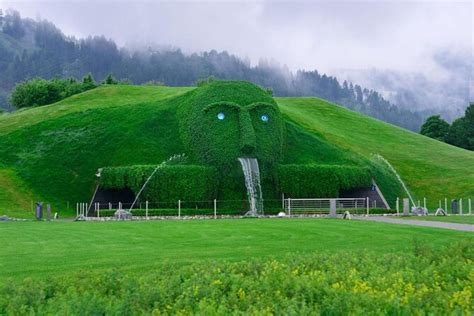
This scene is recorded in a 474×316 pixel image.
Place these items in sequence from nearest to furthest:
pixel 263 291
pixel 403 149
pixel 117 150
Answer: pixel 263 291, pixel 117 150, pixel 403 149

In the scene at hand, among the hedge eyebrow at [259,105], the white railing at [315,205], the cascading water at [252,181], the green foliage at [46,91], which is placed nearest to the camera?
the white railing at [315,205]

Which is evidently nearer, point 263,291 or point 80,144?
point 263,291

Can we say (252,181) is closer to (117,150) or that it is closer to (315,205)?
(315,205)

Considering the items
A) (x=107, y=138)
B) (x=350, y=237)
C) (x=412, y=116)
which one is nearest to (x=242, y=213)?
(x=107, y=138)

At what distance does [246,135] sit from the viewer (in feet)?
108

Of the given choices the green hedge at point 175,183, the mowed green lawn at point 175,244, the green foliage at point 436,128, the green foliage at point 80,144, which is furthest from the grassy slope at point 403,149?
the mowed green lawn at point 175,244

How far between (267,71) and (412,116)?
1972 inches

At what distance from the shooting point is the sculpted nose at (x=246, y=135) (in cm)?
3269

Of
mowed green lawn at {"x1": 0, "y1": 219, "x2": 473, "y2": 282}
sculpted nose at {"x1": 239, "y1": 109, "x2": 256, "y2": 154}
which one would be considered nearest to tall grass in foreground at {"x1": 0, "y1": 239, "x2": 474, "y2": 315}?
mowed green lawn at {"x1": 0, "y1": 219, "x2": 473, "y2": 282}

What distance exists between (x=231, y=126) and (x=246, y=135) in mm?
1651

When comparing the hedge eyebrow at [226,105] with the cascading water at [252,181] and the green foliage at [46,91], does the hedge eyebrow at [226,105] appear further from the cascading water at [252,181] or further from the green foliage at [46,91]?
the green foliage at [46,91]

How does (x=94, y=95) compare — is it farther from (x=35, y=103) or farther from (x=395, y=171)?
(x=395, y=171)

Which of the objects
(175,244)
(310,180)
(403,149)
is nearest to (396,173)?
(403,149)

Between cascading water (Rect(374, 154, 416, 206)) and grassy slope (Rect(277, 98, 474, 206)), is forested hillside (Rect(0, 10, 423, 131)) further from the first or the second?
cascading water (Rect(374, 154, 416, 206))
